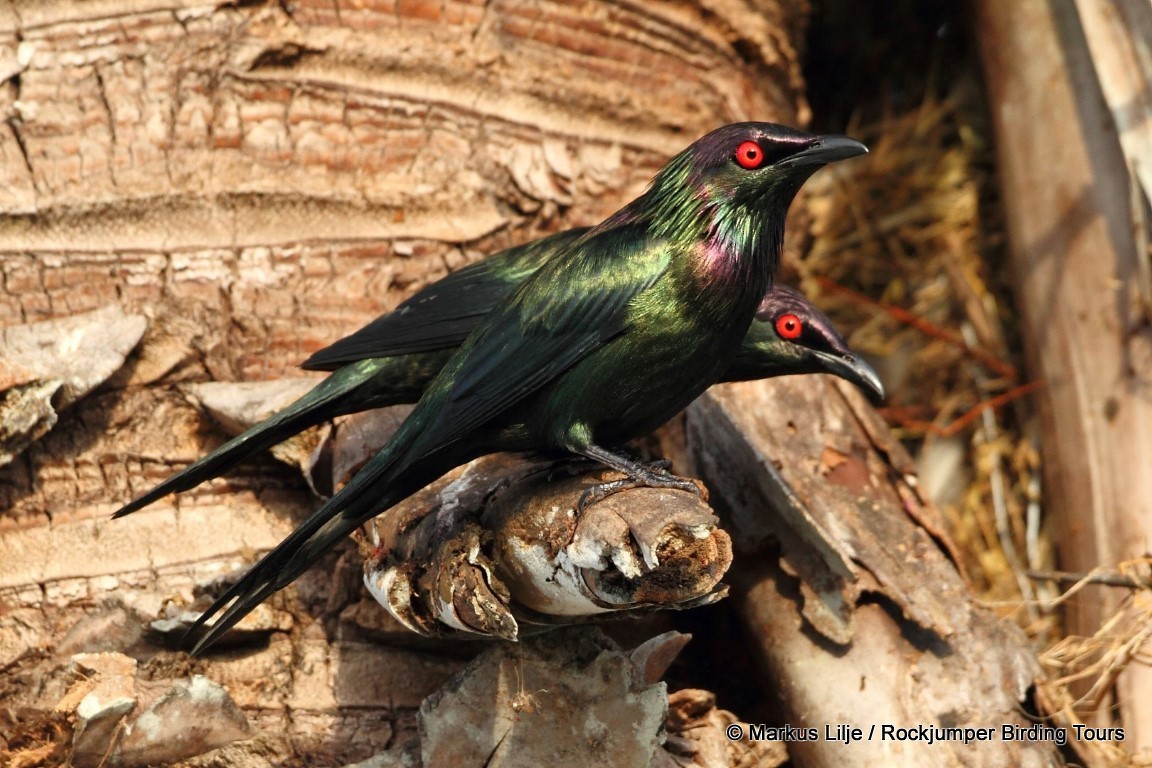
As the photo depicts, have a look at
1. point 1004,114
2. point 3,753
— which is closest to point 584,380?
point 3,753

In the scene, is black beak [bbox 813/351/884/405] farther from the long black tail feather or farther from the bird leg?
the long black tail feather

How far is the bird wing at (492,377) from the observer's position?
2984 millimetres

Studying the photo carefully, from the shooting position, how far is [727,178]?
3125 millimetres

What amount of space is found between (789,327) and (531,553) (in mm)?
1134

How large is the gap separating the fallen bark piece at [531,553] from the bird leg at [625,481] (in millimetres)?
32

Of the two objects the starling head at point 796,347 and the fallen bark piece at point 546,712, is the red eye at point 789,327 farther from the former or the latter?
the fallen bark piece at point 546,712

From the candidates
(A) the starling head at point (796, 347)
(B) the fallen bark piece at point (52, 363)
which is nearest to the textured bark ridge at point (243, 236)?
(B) the fallen bark piece at point (52, 363)

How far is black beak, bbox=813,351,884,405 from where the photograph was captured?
140 inches

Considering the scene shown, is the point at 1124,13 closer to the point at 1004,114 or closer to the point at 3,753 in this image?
the point at 1004,114

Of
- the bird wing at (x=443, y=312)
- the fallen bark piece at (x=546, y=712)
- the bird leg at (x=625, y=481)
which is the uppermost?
the bird wing at (x=443, y=312)

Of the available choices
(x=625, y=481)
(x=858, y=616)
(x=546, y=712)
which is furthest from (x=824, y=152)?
(x=546, y=712)

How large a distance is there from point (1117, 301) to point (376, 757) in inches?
113

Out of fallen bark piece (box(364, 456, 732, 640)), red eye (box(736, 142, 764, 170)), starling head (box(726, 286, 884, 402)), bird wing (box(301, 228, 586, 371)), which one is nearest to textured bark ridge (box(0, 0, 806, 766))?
Answer: bird wing (box(301, 228, 586, 371))

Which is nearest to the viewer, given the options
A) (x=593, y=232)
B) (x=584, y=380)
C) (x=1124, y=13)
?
(x=584, y=380)
